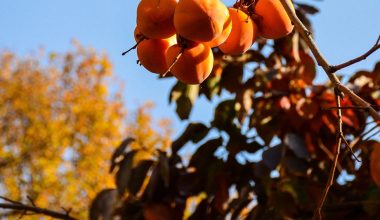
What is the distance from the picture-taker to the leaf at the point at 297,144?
1.71 meters

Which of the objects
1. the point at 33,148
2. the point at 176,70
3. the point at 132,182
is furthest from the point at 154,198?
the point at 33,148

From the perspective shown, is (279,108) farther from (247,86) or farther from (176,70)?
(176,70)

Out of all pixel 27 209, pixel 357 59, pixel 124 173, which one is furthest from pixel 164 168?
pixel 357 59

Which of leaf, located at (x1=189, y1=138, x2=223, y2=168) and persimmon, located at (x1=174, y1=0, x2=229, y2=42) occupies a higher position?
persimmon, located at (x1=174, y1=0, x2=229, y2=42)

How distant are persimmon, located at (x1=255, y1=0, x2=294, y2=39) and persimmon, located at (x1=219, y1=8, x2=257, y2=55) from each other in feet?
0.07

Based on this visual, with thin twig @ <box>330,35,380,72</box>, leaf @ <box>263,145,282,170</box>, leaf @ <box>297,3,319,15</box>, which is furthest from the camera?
leaf @ <box>297,3,319,15</box>

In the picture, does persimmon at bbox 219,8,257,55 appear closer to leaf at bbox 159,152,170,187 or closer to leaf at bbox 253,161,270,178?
leaf at bbox 253,161,270,178

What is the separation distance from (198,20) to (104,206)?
129cm

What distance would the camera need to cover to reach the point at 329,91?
208 centimetres

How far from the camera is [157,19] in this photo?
73 centimetres

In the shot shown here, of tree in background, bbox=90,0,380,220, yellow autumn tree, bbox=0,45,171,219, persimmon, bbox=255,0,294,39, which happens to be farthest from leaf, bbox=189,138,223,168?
yellow autumn tree, bbox=0,45,171,219

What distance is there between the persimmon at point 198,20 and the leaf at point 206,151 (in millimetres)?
1234

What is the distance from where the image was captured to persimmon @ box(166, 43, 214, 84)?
772mm

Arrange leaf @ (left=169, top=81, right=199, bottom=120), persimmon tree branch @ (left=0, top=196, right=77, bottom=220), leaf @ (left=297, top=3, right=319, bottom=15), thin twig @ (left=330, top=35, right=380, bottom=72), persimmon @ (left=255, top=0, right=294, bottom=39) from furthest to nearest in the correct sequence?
leaf @ (left=297, top=3, right=319, bottom=15) → leaf @ (left=169, top=81, right=199, bottom=120) → persimmon tree branch @ (left=0, top=196, right=77, bottom=220) → persimmon @ (left=255, top=0, right=294, bottom=39) → thin twig @ (left=330, top=35, right=380, bottom=72)
